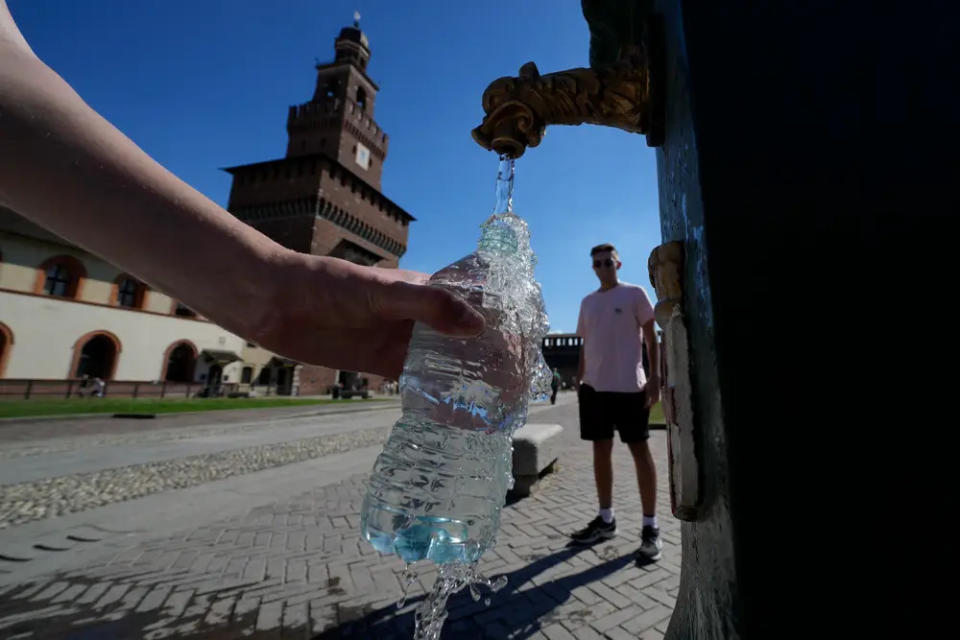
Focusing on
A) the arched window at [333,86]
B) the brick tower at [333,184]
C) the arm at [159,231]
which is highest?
the arched window at [333,86]

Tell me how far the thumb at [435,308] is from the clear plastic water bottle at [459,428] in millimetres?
212

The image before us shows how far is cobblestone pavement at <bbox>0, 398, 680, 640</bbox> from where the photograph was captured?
2.05 m

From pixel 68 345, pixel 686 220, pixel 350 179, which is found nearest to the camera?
pixel 686 220

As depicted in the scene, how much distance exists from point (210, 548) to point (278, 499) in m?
1.20

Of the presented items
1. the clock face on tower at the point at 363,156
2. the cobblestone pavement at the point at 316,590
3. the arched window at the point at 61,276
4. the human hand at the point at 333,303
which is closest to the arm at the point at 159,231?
the human hand at the point at 333,303

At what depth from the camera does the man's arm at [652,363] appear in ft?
10.9

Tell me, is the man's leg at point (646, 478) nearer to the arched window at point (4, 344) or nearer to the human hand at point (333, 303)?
the human hand at point (333, 303)

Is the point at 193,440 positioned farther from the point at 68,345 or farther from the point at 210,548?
the point at 68,345

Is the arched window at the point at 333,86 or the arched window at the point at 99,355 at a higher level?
the arched window at the point at 333,86

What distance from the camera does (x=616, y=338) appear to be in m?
3.39

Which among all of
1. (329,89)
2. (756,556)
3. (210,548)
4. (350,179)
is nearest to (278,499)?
(210,548)

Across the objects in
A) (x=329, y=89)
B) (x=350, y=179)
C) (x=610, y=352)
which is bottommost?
(x=610, y=352)

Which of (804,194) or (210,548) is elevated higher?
(804,194)

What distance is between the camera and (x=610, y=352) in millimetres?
3391
